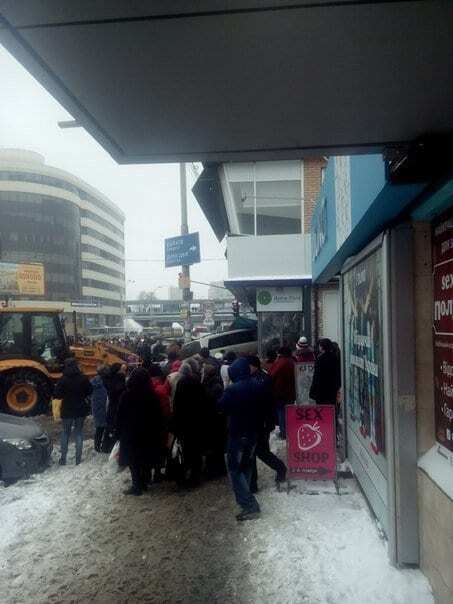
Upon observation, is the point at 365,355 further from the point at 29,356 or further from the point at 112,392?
the point at 29,356

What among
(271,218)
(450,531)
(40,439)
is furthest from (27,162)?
(450,531)

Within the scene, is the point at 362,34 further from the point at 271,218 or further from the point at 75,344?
the point at 271,218

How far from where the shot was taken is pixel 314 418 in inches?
279

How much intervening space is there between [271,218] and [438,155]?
17367 millimetres

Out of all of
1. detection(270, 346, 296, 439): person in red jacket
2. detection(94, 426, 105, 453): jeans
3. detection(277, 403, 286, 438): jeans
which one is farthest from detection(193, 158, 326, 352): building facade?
detection(94, 426, 105, 453): jeans

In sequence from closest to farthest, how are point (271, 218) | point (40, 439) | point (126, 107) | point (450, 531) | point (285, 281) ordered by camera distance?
point (126, 107) < point (450, 531) < point (40, 439) < point (285, 281) < point (271, 218)

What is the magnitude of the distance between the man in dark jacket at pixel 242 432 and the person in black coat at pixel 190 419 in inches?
46.1

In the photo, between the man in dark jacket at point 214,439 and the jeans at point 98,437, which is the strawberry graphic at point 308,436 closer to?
the man in dark jacket at point 214,439

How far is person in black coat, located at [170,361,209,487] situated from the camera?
24.3 feet

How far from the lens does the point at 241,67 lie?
8.35ft

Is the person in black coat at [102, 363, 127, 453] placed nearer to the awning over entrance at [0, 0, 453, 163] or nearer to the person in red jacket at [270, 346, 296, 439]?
the person in red jacket at [270, 346, 296, 439]

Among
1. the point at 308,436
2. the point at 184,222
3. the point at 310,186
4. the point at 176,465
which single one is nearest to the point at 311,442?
the point at 308,436

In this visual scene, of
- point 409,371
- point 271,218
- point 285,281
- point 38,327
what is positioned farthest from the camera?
point 271,218

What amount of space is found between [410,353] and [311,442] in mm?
2773
